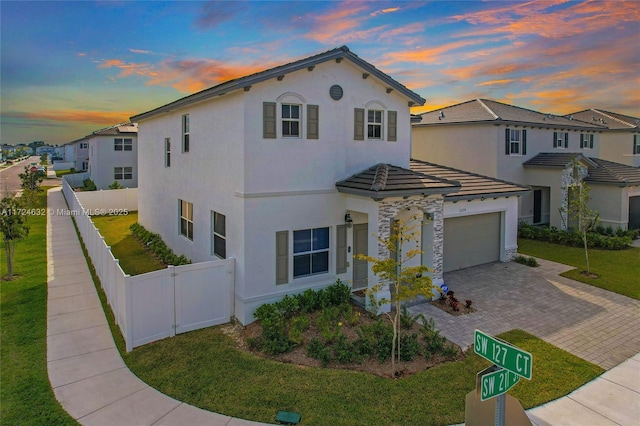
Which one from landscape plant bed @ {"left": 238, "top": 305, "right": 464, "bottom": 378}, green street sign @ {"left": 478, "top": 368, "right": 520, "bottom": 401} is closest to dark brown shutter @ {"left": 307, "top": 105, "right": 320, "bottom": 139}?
landscape plant bed @ {"left": 238, "top": 305, "right": 464, "bottom": 378}

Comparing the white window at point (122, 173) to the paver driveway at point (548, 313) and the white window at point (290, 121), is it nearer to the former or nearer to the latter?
the white window at point (290, 121)

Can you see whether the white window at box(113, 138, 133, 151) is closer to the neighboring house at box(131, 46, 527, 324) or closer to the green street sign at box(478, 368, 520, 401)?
the neighboring house at box(131, 46, 527, 324)

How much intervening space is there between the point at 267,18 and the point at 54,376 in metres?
11.8

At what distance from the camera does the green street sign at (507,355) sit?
3.79m

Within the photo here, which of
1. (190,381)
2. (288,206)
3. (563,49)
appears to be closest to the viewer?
(190,381)

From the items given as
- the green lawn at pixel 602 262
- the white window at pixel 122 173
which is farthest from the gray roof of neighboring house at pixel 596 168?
the white window at pixel 122 173

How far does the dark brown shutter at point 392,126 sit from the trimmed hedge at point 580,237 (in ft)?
37.7

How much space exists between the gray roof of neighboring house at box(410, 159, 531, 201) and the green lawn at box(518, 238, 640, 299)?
3538 mm

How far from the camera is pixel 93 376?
841 cm

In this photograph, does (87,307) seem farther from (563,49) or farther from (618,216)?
(618,216)

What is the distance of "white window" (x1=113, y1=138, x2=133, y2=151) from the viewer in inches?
1496

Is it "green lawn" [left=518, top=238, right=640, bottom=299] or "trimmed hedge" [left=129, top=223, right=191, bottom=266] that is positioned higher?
"trimmed hedge" [left=129, top=223, right=191, bottom=266]

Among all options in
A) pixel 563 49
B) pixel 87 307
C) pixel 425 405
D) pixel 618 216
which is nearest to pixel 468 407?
pixel 425 405

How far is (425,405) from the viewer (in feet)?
23.8
